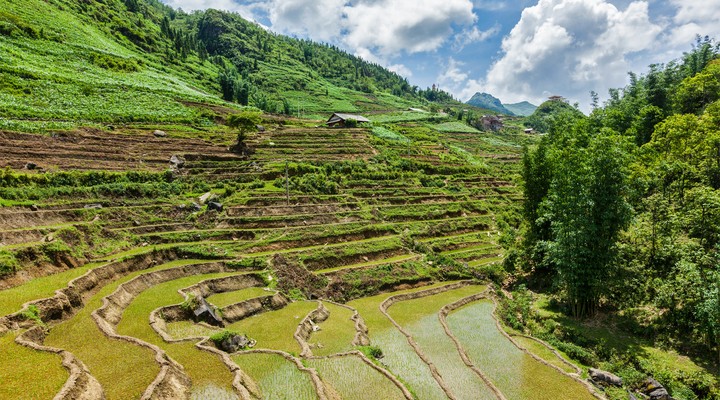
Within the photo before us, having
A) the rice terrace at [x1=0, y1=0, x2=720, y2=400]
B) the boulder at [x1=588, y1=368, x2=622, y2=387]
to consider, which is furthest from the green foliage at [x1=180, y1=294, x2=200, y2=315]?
the boulder at [x1=588, y1=368, x2=622, y2=387]

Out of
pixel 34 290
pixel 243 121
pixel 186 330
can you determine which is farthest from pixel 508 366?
pixel 243 121

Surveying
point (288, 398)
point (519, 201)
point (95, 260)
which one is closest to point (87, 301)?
point (95, 260)

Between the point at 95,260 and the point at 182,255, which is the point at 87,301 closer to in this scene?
the point at 95,260

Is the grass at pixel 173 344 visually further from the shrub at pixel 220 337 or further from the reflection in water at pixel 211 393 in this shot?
the shrub at pixel 220 337

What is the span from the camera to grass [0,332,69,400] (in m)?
11.9

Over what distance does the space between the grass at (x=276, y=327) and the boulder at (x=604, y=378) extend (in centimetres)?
1557

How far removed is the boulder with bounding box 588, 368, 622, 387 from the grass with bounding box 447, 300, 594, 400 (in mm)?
1236

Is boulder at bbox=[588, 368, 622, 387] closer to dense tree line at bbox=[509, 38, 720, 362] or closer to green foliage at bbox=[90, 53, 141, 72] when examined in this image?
dense tree line at bbox=[509, 38, 720, 362]

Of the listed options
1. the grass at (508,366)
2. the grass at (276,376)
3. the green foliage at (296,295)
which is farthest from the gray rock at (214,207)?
the grass at (508,366)

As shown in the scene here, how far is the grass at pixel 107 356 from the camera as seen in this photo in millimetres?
13531

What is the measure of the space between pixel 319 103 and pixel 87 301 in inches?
5266

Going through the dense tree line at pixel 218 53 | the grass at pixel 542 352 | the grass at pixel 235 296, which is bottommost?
the grass at pixel 235 296

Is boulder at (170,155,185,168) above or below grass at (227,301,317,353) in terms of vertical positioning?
above

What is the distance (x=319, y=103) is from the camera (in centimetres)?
14788
